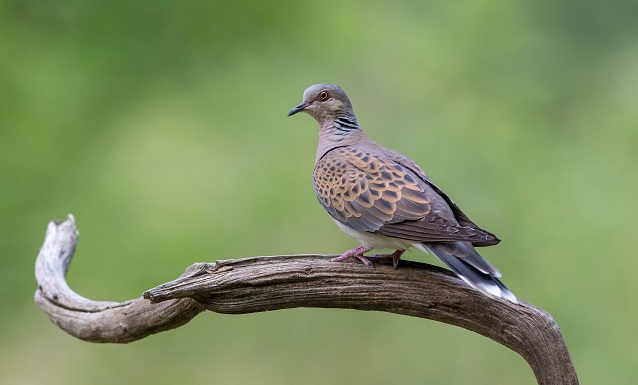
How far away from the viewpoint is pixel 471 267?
7.48ft

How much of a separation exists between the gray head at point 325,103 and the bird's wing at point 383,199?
0.20 metres

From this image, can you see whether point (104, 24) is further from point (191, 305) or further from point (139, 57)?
point (191, 305)

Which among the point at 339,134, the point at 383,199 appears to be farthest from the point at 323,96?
the point at 383,199

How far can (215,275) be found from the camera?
252cm

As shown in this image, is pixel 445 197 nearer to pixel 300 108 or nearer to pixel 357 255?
pixel 357 255

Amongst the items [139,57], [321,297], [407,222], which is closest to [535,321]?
[407,222]

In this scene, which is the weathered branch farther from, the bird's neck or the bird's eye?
the bird's eye

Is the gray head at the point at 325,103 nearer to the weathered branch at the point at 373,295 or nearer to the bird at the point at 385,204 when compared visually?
the bird at the point at 385,204

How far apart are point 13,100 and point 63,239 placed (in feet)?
5.96

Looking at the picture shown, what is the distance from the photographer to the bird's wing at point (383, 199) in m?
2.39

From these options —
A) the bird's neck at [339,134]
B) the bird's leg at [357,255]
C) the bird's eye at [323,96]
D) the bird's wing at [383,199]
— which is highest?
the bird's eye at [323,96]

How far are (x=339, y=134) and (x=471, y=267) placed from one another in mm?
864

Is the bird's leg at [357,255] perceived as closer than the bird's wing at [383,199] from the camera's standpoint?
No

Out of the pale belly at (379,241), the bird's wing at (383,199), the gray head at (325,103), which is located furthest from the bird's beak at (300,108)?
the pale belly at (379,241)
